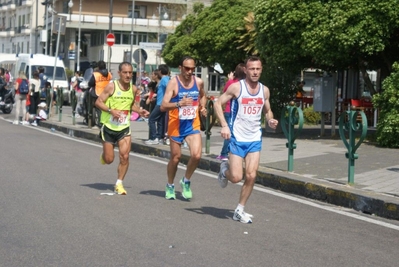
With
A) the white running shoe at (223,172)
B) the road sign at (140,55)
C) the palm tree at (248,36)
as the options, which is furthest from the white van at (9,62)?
the white running shoe at (223,172)

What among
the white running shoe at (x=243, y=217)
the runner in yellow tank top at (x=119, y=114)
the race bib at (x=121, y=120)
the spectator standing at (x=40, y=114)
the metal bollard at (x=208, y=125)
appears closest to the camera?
the white running shoe at (x=243, y=217)

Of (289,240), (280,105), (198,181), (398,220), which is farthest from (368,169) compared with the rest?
(280,105)

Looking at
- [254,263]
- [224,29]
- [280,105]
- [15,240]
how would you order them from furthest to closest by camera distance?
[224,29] < [280,105] < [15,240] < [254,263]

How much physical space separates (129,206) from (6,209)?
1.43 metres

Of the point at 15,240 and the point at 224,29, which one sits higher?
the point at 224,29

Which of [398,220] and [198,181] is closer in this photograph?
[398,220]

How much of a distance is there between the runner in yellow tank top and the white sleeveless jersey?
238cm

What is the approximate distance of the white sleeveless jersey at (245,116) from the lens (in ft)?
32.4

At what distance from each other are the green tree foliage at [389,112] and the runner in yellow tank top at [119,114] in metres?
7.52

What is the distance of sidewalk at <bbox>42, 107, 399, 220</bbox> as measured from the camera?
11258 millimetres

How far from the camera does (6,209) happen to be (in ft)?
33.3

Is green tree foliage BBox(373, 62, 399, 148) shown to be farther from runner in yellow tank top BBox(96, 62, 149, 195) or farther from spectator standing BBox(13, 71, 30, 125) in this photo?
spectator standing BBox(13, 71, 30, 125)

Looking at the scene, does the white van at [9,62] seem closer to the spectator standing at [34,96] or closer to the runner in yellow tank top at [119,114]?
the spectator standing at [34,96]

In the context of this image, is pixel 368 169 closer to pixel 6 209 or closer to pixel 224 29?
pixel 6 209
